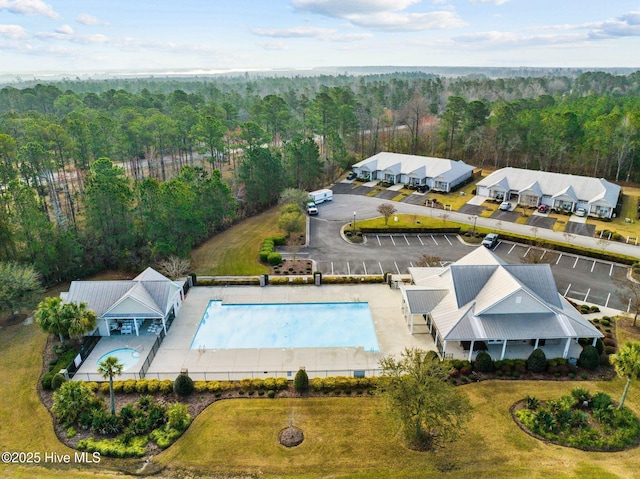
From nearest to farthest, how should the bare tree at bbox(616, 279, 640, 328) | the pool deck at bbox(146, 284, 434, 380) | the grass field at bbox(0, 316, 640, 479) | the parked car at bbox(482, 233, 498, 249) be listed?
the grass field at bbox(0, 316, 640, 479), the pool deck at bbox(146, 284, 434, 380), the bare tree at bbox(616, 279, 640, 328), the parked car at bbox(482, 233, 498, 249)

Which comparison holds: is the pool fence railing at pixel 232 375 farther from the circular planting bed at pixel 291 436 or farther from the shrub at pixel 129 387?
the circular planting bed at pixel 291 436

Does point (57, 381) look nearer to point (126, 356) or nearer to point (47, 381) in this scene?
point (47, 381)

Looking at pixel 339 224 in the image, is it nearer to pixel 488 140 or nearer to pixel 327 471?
pixel 327 471

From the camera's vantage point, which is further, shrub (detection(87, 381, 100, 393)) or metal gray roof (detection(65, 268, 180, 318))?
metal gray roof (detection(65, 268, 180, 318))

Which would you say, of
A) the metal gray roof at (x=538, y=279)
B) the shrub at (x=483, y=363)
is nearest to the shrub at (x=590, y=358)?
the metal gray roof at (x=538, y=279)

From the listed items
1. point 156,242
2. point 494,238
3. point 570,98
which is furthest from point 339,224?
point 570,98

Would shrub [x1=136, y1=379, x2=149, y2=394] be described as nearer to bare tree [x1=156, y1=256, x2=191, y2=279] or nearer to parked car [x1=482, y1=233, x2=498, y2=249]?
bare tree [x1=156, y1=256, x2=191, y2=279]

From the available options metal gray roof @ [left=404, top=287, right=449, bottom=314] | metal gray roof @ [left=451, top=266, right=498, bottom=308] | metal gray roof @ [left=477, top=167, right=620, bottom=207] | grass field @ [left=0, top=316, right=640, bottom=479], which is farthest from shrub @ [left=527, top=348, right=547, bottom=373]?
metal gray roof @ [left=477, top=167, right=620, bottom=207]
